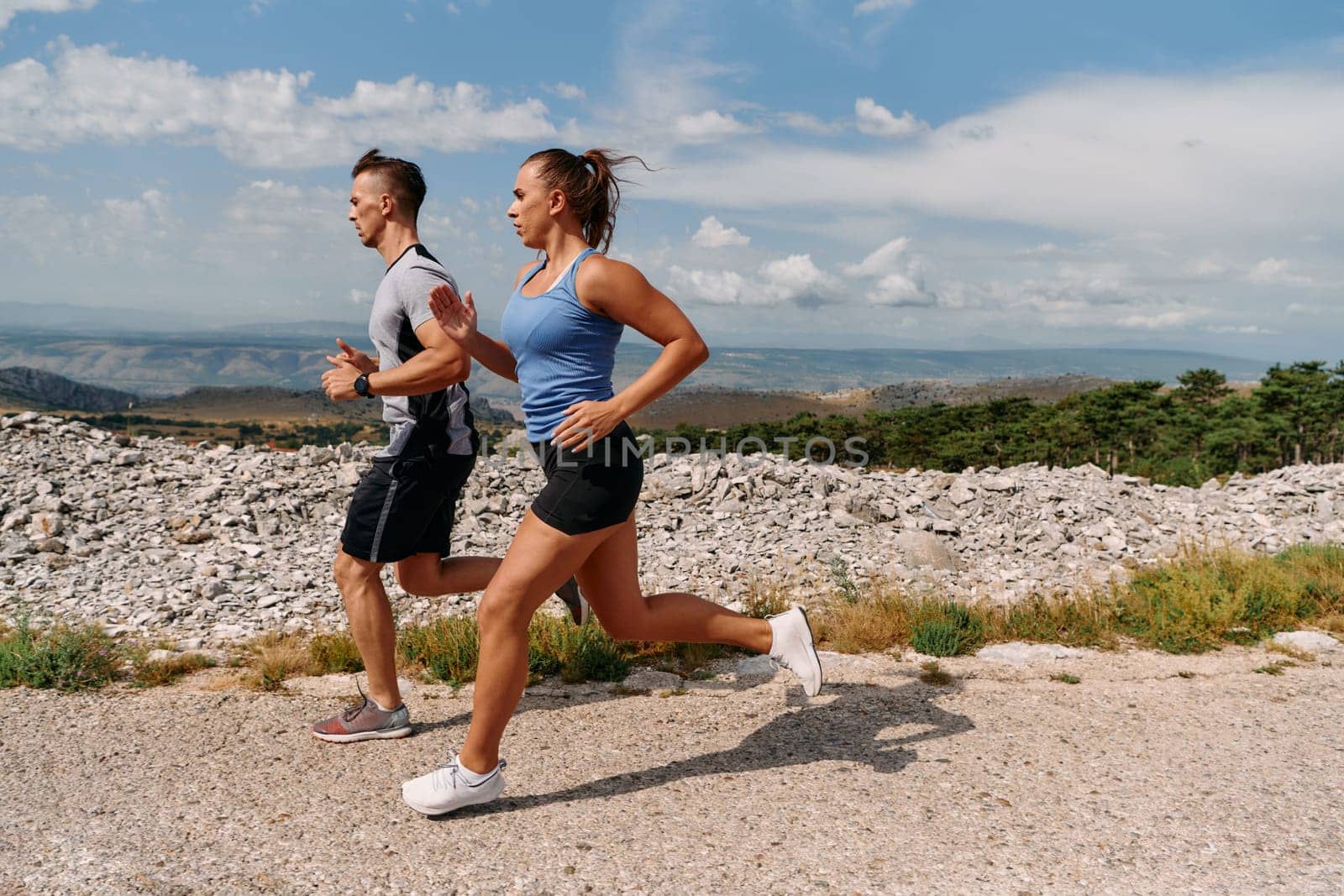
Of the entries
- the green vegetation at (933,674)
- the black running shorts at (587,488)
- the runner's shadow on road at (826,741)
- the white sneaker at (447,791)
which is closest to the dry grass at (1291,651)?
the green vegetation at (933,674)

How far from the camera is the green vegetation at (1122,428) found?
3925 centimetres

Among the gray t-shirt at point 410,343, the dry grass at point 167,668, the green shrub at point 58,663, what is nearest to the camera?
the gray t-shirt at point 410,343

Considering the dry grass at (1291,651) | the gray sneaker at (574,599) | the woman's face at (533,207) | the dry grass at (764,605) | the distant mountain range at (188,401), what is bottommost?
the distant mountain range at (188,401)

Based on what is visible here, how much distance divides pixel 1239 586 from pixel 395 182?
5.87 m

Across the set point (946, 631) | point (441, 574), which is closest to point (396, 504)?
point (441, 574)

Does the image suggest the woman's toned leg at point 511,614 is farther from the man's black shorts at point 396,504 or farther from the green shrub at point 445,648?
the green shrub at point 445,648

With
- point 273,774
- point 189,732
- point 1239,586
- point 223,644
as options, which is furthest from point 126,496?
point 1239,586

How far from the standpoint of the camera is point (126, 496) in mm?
9781

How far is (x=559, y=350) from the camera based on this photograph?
299cm

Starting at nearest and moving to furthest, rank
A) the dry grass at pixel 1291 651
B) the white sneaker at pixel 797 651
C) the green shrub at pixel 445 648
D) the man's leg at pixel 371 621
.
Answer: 1. the white sneaker at pixel 797 651
2. the man's leg at pixel 371 621
3. the green shrub at pixel 445 648
4. the dry grass at pixel 1291 651

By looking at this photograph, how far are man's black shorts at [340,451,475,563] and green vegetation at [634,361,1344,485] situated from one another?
112ft

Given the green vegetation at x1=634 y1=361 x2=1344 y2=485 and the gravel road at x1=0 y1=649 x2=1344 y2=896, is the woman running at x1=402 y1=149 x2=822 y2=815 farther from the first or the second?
the green vegetation at x1=634 y1=361 x2=1344 y2=485

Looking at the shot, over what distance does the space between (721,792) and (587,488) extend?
136cm

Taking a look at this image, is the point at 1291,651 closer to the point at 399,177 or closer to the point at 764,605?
the point at 764,605
